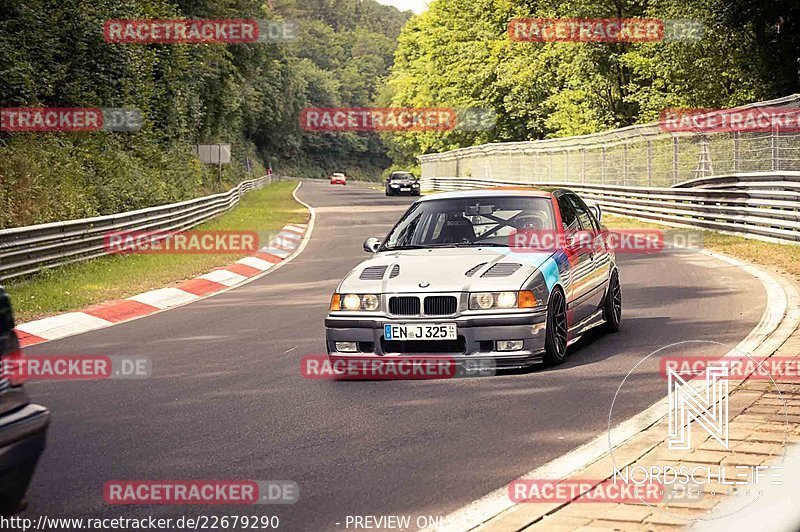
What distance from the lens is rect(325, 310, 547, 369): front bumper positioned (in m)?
8.66

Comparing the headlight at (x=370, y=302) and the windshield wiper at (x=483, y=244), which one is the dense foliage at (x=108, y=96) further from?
the headlight at (x=370, y=302)

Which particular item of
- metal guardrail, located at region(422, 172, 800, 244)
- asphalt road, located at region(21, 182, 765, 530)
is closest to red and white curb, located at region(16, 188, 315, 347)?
asphalt road, located at region(21, 182, 765, 530)

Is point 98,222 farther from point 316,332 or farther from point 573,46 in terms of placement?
point 573,46

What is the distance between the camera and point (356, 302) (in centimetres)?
901

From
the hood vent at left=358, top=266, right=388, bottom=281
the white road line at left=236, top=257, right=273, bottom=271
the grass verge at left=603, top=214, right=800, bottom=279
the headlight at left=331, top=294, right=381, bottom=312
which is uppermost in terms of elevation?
the hood vent at left=358, top=266, right=388, bottom=281

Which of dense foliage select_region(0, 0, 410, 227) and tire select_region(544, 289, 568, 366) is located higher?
dense foliage select_region(0, 0, 410, 227)

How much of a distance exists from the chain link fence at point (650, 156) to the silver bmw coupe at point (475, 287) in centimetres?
1282

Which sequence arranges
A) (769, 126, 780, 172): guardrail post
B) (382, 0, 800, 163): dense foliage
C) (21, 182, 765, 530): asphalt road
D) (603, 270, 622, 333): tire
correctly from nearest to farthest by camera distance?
1. (21, 182, 765, 530): asphalt road
2. (603, 270, 622, 333): tire
3. (769, 126, 780, 172): guardrail post
4. (382, 0, 800, 163): dense foliage

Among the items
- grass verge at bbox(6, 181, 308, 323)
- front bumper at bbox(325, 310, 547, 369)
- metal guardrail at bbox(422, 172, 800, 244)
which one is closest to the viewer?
front bumper at bbox(325, 310, 547, 369)

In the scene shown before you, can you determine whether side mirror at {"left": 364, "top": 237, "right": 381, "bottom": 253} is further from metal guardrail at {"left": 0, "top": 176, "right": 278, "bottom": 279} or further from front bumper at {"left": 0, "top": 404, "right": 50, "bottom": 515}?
metal guardrail at {"left": 0, "top": 176, "right": 278, "bottom": 279}

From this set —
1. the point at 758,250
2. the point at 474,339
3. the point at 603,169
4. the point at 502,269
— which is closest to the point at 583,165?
the point at 603,169

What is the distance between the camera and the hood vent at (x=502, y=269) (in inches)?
353

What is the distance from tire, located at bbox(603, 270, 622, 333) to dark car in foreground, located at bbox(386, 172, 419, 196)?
53124mm

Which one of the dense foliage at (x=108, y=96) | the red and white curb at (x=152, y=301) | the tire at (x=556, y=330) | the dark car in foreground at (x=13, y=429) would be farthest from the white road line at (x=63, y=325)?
the dark car in foreground at (x=13, y=429)
